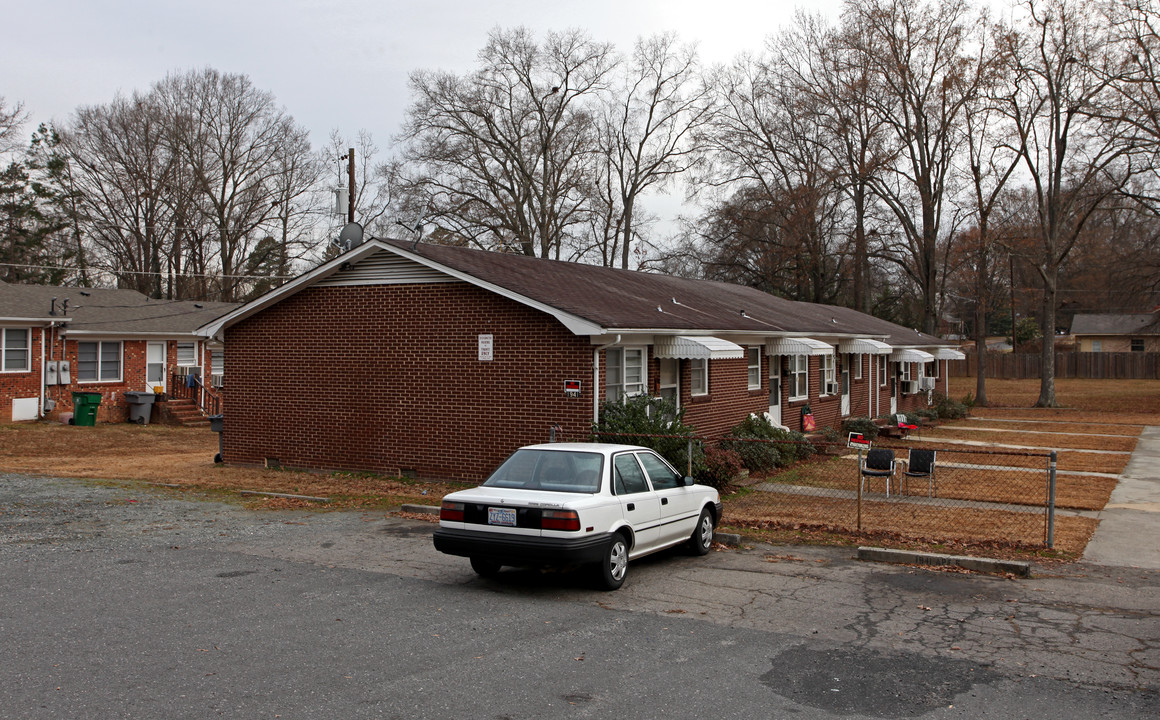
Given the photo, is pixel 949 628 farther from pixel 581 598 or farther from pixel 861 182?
pixel 861 182

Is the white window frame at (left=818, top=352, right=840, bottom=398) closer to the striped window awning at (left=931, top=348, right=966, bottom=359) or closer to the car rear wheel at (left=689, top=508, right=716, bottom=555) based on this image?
the striped window awning at (left=931, top=348, right=966, bottom=359)

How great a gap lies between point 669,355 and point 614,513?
8.15 meters

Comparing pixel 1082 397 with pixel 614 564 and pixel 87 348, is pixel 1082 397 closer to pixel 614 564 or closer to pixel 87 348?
pixel 614 564

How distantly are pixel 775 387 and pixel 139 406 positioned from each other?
819 inches

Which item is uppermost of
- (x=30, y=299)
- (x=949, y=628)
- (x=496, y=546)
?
(x=30, y=299)

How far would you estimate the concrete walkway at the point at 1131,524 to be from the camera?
10.6 meters

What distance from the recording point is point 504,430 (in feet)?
50.7

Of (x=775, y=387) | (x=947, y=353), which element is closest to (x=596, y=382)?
Result: (x=775, y=387)

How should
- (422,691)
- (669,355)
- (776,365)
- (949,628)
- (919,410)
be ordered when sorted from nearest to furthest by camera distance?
1. (422,691)
2. (949,628)
3. (669,355)
4. (776,365)
5. (919,410)

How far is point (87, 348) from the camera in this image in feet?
96.4

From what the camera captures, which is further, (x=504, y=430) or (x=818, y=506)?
(x=504, y=430)

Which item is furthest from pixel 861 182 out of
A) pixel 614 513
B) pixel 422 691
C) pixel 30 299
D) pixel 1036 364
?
pixel 422 691

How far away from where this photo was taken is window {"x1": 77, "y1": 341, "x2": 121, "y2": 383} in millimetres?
29219

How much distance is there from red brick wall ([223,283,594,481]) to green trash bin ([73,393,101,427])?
11206mm
